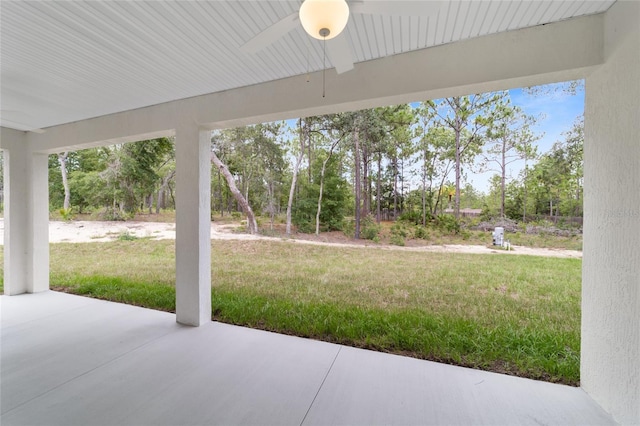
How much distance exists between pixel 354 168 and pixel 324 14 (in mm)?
6756

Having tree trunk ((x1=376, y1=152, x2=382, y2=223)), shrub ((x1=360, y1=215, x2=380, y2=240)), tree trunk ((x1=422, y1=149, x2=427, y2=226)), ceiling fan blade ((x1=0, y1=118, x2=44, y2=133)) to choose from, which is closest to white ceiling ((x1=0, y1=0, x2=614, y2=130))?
ceiling fan blade ((x1=0, y1=118, x2=44, y2=133))

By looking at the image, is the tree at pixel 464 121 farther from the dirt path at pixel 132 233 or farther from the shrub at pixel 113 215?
the shrub at pixel 113 215

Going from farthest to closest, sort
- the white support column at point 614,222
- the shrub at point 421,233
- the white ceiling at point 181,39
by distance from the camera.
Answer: the shrub at point 421,233 → the white ceiling at point 181,39 → the white support column at point 614,222

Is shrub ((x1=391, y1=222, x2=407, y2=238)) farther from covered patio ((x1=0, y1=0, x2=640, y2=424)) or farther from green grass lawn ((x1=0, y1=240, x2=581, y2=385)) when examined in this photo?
covered patio ((x1=0, y1=0, x2=640, y2=424))

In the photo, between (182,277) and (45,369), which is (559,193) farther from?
(45,369)

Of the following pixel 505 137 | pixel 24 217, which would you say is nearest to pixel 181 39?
pixel 24 217

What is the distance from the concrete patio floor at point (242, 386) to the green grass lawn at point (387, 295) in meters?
0.24

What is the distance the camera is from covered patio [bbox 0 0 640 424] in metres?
1.47

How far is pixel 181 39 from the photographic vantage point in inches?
70.0

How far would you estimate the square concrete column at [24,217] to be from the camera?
142 inches

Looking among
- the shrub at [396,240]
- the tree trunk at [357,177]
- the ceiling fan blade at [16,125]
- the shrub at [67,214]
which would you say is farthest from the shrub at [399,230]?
the shrub at [67,214]

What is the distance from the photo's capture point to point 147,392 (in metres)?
1.71

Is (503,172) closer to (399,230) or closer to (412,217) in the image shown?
(412,217)

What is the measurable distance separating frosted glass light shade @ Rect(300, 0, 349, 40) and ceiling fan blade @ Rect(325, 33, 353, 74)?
0.54ft
